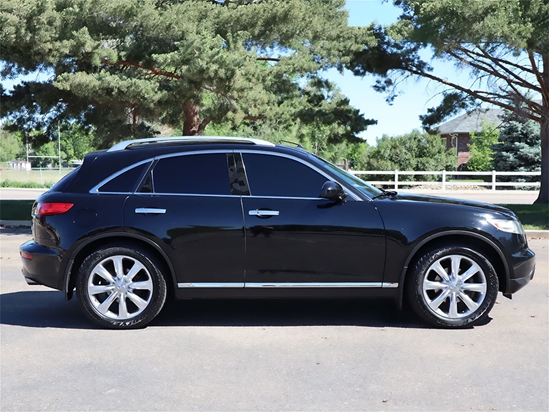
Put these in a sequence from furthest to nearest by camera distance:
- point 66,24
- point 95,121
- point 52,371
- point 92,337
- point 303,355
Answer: point 95,121 < point 66,24 < point 92,337 < point 303,355 < point 52,371

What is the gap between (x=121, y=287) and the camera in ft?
19.5

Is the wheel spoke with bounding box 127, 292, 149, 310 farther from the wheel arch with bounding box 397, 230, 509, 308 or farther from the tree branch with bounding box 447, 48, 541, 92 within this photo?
the tree branch with bounding box 447, 48, 541, 92

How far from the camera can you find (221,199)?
19.9ft

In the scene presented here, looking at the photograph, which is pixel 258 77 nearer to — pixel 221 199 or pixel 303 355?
pixel 221 199

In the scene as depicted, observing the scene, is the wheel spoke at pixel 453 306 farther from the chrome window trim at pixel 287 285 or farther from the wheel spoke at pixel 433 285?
the chrome window trim at pixel 287 285

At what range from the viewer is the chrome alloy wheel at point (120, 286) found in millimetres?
5938

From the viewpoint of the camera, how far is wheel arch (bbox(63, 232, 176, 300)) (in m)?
5.97

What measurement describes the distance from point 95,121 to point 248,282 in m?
16.7

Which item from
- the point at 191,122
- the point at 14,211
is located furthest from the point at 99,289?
the point at 191,122

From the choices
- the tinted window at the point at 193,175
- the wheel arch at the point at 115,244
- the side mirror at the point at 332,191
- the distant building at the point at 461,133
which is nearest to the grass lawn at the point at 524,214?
the side mirror at the point at 332,191

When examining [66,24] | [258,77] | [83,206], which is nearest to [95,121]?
[66,24]

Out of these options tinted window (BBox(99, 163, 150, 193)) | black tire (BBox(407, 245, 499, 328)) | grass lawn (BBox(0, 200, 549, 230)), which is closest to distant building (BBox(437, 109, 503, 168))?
grass lawn (BBox(0, 200, 549, 230))

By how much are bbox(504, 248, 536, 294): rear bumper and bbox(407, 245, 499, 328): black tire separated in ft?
0.61

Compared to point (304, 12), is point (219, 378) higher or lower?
lower
